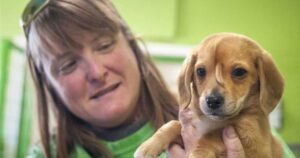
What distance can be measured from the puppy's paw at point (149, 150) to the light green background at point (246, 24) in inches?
54.7

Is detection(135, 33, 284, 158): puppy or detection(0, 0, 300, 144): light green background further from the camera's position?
detection(0, 0, 300, 144): light green background

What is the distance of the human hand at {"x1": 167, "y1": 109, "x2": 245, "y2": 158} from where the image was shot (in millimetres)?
884

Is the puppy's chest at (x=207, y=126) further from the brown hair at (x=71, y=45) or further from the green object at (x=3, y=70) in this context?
the green object at (x=3, y=70)

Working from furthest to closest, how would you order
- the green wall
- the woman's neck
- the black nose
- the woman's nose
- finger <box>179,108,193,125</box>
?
the green wall
the woman's neck
the woman's nose
finger <box>179,108,193,125</box>
the black nose

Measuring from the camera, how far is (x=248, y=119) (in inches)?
36.0

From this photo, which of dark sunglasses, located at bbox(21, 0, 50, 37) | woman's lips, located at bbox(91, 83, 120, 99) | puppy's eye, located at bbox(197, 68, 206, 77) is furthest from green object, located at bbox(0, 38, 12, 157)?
puppy's eye, located at bbox(197, 68, 206, 77)

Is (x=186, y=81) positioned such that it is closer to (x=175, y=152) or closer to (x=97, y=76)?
(x=175, y=152)

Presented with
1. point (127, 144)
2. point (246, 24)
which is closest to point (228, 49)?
point (127, 144)

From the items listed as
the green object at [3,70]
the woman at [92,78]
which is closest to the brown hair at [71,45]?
the woman at [92,78]

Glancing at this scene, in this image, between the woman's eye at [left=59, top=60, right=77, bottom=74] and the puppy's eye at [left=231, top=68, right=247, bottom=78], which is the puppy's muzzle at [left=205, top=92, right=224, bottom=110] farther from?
the woman's eye at [left=59, top=60, right=77, bottom=74]

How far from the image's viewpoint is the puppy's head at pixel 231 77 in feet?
2.91

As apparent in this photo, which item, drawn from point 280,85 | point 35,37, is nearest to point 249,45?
point 280,85

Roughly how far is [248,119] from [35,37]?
75cm

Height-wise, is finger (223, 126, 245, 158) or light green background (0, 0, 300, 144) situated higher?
finger (223, 126, 245, 158)
